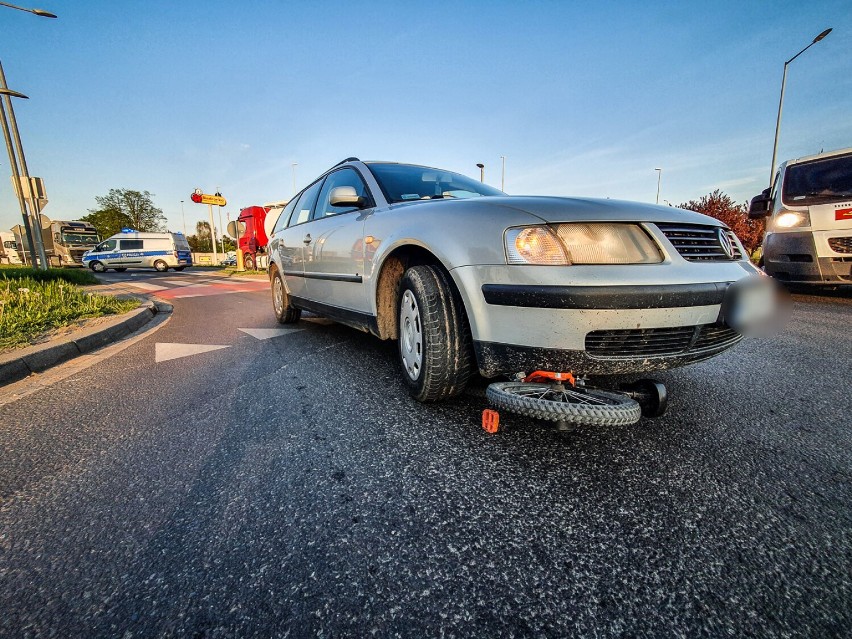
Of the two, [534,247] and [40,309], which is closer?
[534,247]

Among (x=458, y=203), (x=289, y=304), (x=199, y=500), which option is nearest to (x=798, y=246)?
(x=458, y=203)

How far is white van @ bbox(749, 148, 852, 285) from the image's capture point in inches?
189

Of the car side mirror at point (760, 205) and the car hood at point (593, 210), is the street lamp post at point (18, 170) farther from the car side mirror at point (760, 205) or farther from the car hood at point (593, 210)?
the car side mirror at point (760, 205)

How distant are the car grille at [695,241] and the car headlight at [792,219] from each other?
493 centimetres

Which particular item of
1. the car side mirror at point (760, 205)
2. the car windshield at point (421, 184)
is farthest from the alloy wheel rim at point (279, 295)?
the car side mirror at point (760, 205)

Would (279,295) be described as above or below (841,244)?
below

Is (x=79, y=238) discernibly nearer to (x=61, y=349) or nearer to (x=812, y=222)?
(x=61, y=349)

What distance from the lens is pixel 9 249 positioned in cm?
3111

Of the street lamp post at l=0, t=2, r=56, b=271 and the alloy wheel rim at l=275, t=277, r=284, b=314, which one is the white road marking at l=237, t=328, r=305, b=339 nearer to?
the alloy wheel rim at l=275, t=277, r=284, b=314

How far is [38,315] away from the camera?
12.7 feet

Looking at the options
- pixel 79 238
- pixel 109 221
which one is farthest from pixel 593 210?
pixel 109 221

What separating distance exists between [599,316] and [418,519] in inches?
38.9

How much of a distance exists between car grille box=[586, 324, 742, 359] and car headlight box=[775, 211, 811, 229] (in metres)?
5.20

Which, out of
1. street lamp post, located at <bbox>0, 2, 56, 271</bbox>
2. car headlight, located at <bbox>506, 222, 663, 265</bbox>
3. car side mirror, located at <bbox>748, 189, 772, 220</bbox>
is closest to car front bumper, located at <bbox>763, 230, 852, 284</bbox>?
car side mirror, located at <bbox>748, 189, 772, 220</bbox>
